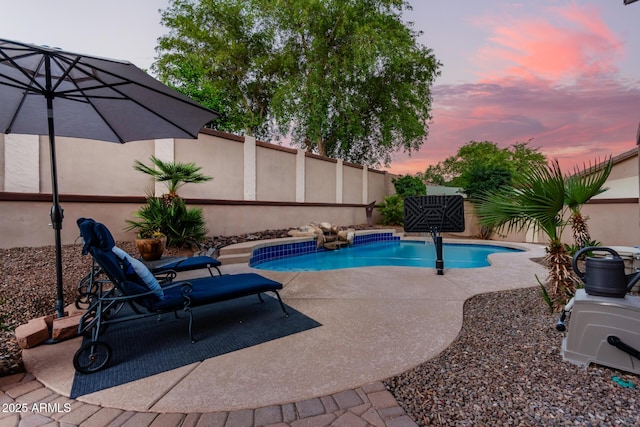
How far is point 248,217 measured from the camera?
798 centimetres

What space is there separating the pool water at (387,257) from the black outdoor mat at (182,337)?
3354 millimetres

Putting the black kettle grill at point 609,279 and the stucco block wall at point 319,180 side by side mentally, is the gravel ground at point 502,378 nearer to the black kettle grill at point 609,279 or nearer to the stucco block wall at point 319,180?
the black kettle grill at point 609,279

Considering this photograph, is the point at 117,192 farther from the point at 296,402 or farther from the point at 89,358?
the point at 296,402

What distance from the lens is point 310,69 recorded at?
39.5 feet

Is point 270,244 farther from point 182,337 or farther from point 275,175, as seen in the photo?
point 182,337

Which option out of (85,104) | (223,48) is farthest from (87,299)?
(223,48)

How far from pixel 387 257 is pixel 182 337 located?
6.27 meters

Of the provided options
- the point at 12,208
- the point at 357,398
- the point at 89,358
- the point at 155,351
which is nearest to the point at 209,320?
the point at 155,351

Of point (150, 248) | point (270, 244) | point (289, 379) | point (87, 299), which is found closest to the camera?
point (289, 379)

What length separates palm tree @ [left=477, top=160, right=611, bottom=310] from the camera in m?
2.51

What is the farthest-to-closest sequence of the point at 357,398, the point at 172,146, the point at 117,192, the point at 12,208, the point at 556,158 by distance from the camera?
the point at 172,146 → the point at 117,192 → the point at 12,208 → the point at 556,158 → the point at 357,398

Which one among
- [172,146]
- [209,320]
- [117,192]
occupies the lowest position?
[209,320]

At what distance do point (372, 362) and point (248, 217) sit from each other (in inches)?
258

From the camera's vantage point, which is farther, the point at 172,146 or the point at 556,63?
the point at 556,63
